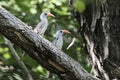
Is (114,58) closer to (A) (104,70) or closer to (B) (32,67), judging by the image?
(A) (104,70)

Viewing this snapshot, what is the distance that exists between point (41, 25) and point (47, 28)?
9.0 inches

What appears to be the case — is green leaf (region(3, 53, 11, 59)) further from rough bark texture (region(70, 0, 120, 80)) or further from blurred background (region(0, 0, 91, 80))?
rough bark texture (region(70, 0, 120, 80))

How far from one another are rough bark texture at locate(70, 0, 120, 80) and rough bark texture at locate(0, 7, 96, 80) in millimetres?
670

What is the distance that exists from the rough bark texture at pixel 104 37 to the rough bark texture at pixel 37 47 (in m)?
0.67

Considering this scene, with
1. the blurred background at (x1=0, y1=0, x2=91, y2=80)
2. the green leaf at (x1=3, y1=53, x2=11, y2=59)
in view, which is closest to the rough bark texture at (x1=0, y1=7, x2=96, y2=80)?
the blurred background at (x1=0, y1=0, x2=91, y2=80)

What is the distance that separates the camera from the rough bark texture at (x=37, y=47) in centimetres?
268

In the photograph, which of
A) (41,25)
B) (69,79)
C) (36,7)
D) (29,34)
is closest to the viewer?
(29,34)

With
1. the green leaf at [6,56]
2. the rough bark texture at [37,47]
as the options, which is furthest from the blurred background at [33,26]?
the rough bark texture at [37,47]

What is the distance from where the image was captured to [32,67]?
13.9ft

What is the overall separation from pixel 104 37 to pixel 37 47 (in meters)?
1.04

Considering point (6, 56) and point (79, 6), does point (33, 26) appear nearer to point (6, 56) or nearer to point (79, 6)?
point (6, 56)

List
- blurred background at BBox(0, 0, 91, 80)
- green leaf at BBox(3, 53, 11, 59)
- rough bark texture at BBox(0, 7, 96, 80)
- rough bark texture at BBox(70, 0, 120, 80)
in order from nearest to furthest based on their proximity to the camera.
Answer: rough bark texture at BBox(0, 7, 96, 80), rough bark texture at BBox(70, 0, 120, 80), blurred background at BBox(0, 0, 91, 80), green leaf at BBox(3, 53, 11, 59)

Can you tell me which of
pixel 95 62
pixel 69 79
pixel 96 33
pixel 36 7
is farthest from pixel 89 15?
pixel 36 7

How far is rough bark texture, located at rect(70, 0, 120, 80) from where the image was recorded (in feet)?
11.6
